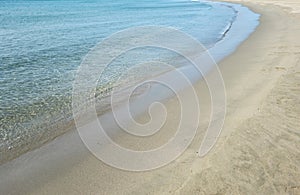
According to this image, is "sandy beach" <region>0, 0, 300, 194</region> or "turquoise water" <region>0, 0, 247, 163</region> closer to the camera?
"sandy beach" <region>0, 0, 300, 194</region>

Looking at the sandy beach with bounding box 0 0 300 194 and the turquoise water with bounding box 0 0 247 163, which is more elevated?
the sandy beach with bounding box 0 0 300 194

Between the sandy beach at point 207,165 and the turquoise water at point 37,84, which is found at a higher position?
the sandy beach at point 207,165

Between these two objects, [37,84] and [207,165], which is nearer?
[207,165]

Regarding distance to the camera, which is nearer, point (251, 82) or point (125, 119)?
point (125, 119)

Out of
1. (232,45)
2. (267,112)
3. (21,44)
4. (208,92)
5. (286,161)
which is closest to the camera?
(286,161)

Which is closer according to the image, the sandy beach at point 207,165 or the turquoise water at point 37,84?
the sandy beach at point 207,165

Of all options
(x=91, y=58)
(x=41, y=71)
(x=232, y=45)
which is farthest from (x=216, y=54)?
(x=41, y=71)

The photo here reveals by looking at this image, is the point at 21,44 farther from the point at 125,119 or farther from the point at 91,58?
the point at 125,119

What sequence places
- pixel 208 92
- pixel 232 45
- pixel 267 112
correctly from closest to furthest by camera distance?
pixel 267 112 → pixel 208 92 → pixel 232 45

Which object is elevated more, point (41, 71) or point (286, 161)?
point (286, 161)

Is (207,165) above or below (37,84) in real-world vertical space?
above

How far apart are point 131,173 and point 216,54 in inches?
413

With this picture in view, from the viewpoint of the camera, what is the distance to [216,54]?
48.0 ft

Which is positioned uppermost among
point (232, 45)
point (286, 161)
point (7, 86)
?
point (286, 161)
